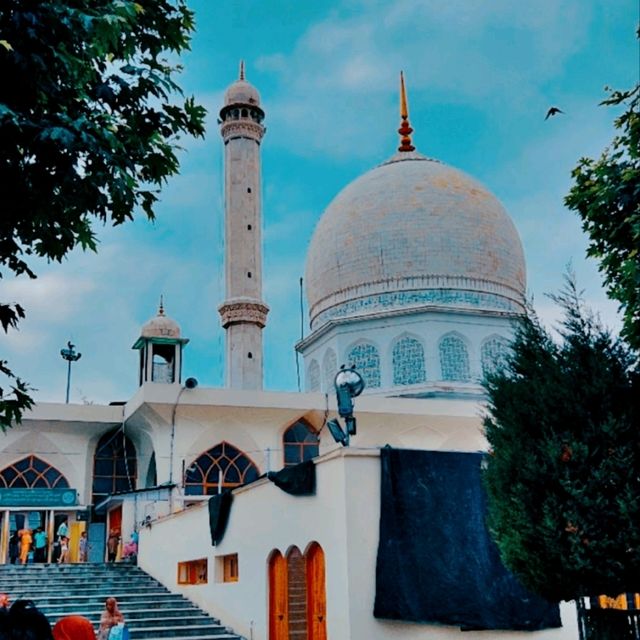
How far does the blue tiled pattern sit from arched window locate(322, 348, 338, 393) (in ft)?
4.13

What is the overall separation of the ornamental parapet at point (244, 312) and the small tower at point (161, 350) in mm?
3141

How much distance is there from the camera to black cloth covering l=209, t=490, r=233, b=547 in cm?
1256

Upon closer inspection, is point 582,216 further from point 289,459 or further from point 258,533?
point 289,459

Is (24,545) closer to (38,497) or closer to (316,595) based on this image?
(38,497)

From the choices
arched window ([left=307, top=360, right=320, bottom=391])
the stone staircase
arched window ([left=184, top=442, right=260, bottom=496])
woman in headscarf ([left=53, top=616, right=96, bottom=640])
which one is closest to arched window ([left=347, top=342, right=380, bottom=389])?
arched window ([left=307, top=360, right=320, bottom=391])

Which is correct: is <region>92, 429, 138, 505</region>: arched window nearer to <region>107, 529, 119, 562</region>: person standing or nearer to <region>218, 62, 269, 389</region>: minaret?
<region>107, 529, 119, 562</region>: person standing

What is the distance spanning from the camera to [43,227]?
6.61 metres

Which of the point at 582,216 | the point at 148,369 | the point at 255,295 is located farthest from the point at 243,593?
the point at 255,295

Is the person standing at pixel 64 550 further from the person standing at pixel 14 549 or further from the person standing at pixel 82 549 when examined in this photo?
the person standing at pixel 14 549

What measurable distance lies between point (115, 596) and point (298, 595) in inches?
216

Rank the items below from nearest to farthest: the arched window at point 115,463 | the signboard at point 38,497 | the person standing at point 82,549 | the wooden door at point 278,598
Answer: the wooden door at point 278,598
the signboard at point 38,497
the person standing at point 82,549
the arched window at point 115,463

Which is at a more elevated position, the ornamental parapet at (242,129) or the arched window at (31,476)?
the ornamental parapet at (242,129)

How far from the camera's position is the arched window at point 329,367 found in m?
28.6

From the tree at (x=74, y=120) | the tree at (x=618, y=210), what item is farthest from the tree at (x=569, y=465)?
the tree at (x=74, y=120)
